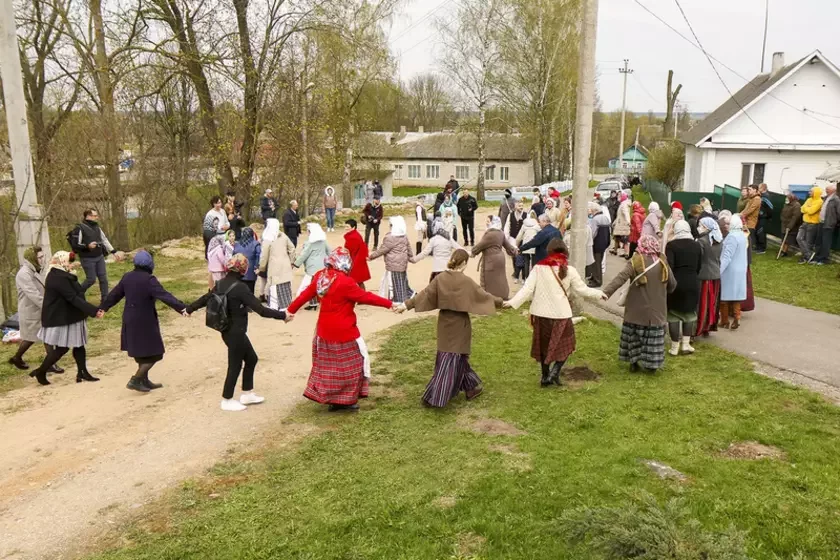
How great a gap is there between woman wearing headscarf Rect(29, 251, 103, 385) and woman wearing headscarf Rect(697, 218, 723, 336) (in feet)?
25.4

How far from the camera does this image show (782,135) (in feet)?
86.5

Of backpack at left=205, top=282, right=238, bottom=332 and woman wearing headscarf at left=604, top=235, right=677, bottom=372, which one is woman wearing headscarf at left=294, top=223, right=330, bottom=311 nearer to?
backpack at left=205, top=282, right=238, bottom=332

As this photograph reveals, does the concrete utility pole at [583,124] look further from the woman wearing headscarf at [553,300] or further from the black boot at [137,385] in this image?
the black boot at [137,385]

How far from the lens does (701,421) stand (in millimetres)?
6371

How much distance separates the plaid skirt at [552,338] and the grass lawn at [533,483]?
1.34 ft

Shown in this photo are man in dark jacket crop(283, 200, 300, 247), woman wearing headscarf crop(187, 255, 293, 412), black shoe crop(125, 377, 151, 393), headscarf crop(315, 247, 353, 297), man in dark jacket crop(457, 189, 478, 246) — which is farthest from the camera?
man in dark jacket crop(457, 189, 478, 246)

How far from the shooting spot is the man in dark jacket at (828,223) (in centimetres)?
1434

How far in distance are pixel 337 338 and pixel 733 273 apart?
6348 millimetres

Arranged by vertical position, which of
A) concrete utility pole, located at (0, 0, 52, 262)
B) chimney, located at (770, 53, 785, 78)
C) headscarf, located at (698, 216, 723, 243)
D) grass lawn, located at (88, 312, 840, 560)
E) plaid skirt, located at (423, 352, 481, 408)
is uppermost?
chimney, located at (770, 53, 785, 78)

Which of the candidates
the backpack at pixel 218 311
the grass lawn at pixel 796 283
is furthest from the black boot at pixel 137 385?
the grass lawn at pixel 796 283

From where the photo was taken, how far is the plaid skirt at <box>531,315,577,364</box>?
725 cm

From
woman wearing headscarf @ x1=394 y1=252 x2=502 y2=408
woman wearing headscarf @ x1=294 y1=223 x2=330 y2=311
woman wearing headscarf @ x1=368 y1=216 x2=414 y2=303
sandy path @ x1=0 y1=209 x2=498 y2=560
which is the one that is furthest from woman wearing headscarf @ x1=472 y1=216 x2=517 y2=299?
woman wearing headscarf @ x1=394 y1=252 x2=502 y2=408

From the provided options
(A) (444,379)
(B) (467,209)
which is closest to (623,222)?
(B) (467,209)

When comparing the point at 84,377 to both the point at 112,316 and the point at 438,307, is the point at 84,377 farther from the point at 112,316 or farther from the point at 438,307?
the point at 438,307
